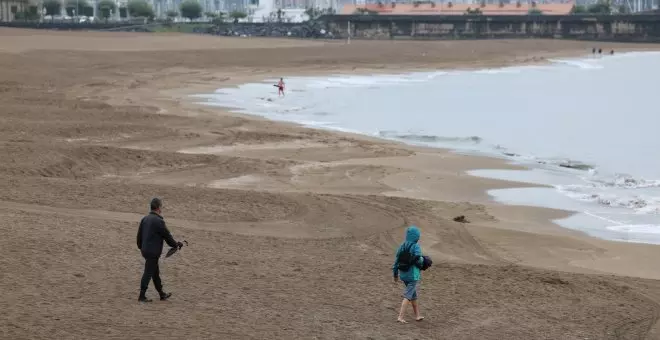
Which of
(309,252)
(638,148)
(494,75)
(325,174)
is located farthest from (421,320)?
(494,75)

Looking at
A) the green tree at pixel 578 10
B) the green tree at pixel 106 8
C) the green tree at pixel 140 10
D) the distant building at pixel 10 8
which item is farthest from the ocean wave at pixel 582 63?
the green tree at pixel 106 8

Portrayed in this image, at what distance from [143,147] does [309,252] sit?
433 inches

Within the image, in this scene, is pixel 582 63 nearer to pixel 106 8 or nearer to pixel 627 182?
pixel 106 8

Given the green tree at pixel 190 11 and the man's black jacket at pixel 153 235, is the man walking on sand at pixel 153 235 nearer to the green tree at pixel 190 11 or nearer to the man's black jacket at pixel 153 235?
the man's black jacket at pixel 153 235

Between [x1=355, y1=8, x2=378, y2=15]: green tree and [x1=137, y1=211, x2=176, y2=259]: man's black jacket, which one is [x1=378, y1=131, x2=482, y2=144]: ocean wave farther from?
[x1=355, y1=8, x2=378, y2=15]: green tree

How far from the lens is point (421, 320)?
34.7 ft

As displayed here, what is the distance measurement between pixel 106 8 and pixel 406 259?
119026mm

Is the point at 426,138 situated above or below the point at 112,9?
below

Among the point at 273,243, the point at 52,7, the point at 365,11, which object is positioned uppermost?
the point at 52,7

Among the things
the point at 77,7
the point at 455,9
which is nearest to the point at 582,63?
the point at 455,9

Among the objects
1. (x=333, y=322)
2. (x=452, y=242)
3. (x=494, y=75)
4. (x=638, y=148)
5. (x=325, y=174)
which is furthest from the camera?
(x=494, y=75)

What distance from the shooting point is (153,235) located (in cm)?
1015

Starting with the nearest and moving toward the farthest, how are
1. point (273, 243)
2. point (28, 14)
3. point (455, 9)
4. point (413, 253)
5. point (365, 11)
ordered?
point (413, 253), point (273, 243), point (28, 14), point (365, 11), point (455, 9)

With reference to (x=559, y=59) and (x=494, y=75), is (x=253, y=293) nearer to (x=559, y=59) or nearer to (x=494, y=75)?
(x=494, y=75)
